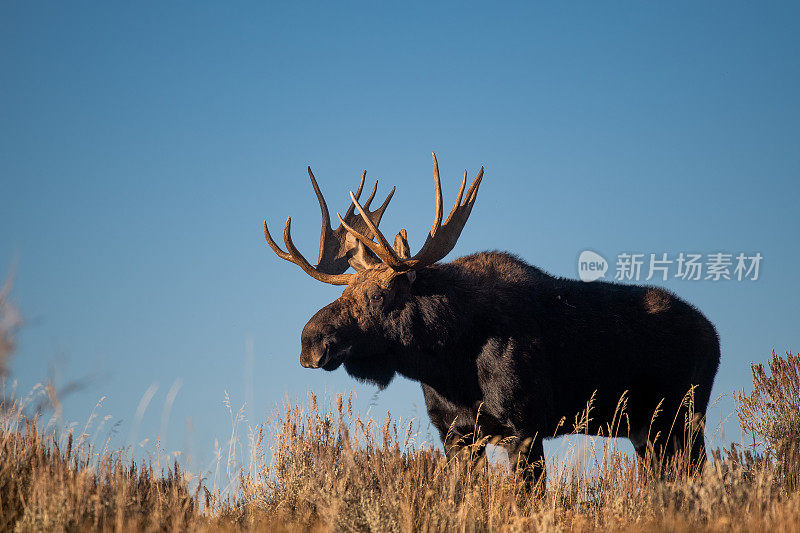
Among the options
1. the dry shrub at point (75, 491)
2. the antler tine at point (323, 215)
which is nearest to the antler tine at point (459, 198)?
the antler tine at point (323, 215)

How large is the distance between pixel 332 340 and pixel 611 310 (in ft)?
9.95

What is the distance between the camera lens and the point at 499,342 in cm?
706

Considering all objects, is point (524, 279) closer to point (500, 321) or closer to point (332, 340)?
point (500, 321)

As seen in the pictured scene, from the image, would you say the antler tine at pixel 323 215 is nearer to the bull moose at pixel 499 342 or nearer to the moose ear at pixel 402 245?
the bull moose at pixel 499 342

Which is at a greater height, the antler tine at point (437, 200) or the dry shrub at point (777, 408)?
the antler tine at point (437, 200)

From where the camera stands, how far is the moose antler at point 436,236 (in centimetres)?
703

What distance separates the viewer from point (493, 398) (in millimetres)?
6949

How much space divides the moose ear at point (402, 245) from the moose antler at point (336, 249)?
0.77 feet

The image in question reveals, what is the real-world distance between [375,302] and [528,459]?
6.38ft

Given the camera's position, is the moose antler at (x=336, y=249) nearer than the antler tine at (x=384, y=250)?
No

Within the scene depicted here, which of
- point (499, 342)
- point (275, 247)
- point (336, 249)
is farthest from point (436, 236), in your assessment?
point (275, 247)

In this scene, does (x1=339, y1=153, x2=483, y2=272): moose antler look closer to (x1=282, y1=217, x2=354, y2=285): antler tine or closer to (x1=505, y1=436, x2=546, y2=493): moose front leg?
(x1=282, y1=217, x2=354, y2=285): antler tine

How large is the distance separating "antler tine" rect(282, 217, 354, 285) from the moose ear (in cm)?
57

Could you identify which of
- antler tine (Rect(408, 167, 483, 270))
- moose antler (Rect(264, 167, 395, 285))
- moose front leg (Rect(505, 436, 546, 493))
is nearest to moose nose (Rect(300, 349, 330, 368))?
moose antler (Rect(264, 167, 395, 285))
